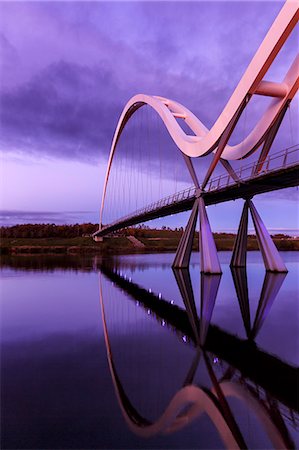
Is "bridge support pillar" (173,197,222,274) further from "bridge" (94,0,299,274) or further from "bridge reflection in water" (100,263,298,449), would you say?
"bridge reflection in water" (100,263,298,449)

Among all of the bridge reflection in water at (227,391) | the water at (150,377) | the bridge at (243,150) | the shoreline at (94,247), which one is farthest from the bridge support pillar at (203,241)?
the shoreline at (94,247)

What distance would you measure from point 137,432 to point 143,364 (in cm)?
217

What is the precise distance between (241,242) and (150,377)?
20.3 metres

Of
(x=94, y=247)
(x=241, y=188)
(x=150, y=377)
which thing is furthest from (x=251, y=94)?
(x=94, y=247)

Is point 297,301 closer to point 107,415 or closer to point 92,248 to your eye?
point 107,415

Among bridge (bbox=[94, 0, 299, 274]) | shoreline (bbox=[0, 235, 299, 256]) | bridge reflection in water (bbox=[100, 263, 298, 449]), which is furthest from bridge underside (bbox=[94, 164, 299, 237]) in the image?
shoreline (bbox=[0, 235, 299, 256])

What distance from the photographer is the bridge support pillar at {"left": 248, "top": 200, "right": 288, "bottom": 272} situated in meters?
21.2

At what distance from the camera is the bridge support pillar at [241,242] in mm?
23772

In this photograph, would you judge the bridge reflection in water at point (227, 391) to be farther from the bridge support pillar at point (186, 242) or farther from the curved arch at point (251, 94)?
the bridge support pillar at point (186, 242)

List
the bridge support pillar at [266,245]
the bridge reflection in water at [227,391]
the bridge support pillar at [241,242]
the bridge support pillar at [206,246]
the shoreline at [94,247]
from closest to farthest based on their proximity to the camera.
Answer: the bridge reflection in water at [227,391]
the bridge support pillar at [206,246]
the bridge support pillar at [266,245]
the bridge support pillar at [241,242]
the shoreline at [94,247]

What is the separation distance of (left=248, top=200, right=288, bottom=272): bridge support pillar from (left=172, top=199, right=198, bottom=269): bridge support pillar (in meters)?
3.99

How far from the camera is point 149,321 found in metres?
9.93

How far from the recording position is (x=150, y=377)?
5.63 metres

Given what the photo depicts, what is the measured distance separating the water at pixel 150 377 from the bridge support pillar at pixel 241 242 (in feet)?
42.3
